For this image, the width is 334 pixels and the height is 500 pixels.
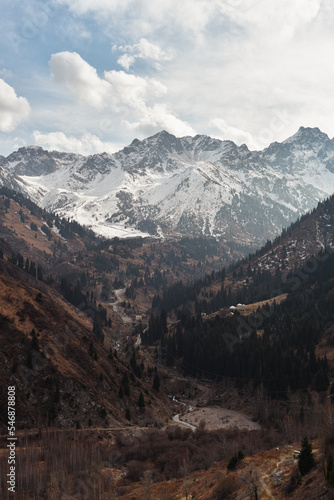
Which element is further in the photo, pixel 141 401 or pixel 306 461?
pixel 141 401

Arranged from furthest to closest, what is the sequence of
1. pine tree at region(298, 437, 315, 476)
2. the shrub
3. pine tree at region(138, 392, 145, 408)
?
1. pine tree at region(138, 392, 145, 408)
2. the shrub
3. pine tree at region(298, 437, 315, 476)

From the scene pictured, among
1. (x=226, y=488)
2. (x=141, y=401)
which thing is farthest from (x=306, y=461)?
(x=141, y=401)

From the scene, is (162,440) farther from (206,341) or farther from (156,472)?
(206,341)

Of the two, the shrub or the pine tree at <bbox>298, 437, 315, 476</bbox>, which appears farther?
the shrub

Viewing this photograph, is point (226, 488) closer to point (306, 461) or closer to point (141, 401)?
point (306, 461)

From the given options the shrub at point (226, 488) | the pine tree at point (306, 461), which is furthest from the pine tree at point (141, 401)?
the pine tree at point (306, 461)

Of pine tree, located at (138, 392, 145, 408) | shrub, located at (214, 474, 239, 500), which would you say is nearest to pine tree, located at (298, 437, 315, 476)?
shrub, located at (214, 474, 239, 500)

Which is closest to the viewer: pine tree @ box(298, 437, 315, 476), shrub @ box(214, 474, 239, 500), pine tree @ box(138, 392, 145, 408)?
pine tree @ box(298, 437, 315, 476)

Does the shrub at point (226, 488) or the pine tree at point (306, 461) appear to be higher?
the pine tree at point (306, 461)

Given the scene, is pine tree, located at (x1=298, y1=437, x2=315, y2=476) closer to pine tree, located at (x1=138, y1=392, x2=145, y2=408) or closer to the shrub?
the shrub

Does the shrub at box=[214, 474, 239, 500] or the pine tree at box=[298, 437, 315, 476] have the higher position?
the pine tree at box=[298, 437, 315, 476]

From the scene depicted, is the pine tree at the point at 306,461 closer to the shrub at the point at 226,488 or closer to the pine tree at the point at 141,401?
the shrub at the point at 226,488

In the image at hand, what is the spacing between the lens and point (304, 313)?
650 feet

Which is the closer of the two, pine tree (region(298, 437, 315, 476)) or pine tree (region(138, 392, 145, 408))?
pine tree (region(298, 437, 315, 476))
